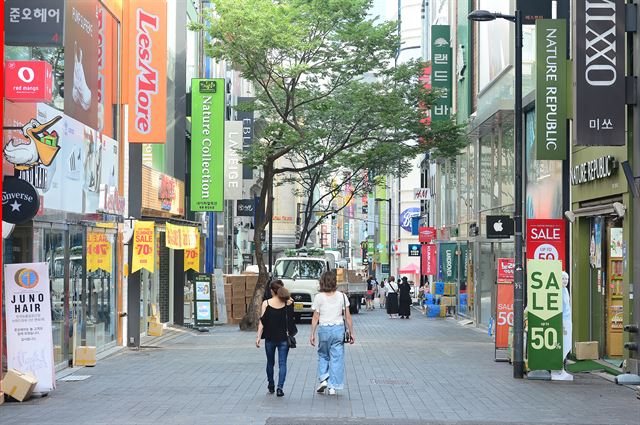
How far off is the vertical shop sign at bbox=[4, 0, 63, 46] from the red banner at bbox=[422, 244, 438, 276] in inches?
1459

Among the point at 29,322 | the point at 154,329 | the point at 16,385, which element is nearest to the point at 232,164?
the point at 154,329

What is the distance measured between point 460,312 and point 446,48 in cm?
1160

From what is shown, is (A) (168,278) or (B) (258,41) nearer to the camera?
(B) (258,41)

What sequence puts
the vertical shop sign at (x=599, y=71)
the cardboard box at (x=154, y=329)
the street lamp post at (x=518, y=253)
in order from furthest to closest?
the cardboard box at (x=154, y=329) → the vertical shop sign at (x=599, y=71) → the street lamp post at (x=518, y=253)

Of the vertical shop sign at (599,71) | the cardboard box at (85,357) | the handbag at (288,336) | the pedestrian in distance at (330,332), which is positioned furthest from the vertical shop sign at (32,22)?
the vertical shop sign at (599,71)

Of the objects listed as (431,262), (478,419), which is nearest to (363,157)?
(431,262)

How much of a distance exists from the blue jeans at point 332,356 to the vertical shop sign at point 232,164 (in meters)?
25.7

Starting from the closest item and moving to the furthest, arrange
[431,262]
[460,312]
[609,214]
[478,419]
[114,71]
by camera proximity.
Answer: [478,419]
[609,214]
[114,71]
[460,312]
[431,262]

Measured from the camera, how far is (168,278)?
1347 inches

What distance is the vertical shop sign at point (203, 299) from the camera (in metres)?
33.0

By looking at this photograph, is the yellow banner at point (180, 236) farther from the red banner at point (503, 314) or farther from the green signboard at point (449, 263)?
the green signboard at point (449, 263)

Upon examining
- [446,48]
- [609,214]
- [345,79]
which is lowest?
[609,214]

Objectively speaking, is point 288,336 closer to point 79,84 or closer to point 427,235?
point 79,84

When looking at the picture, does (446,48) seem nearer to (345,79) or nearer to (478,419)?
(345,79)
